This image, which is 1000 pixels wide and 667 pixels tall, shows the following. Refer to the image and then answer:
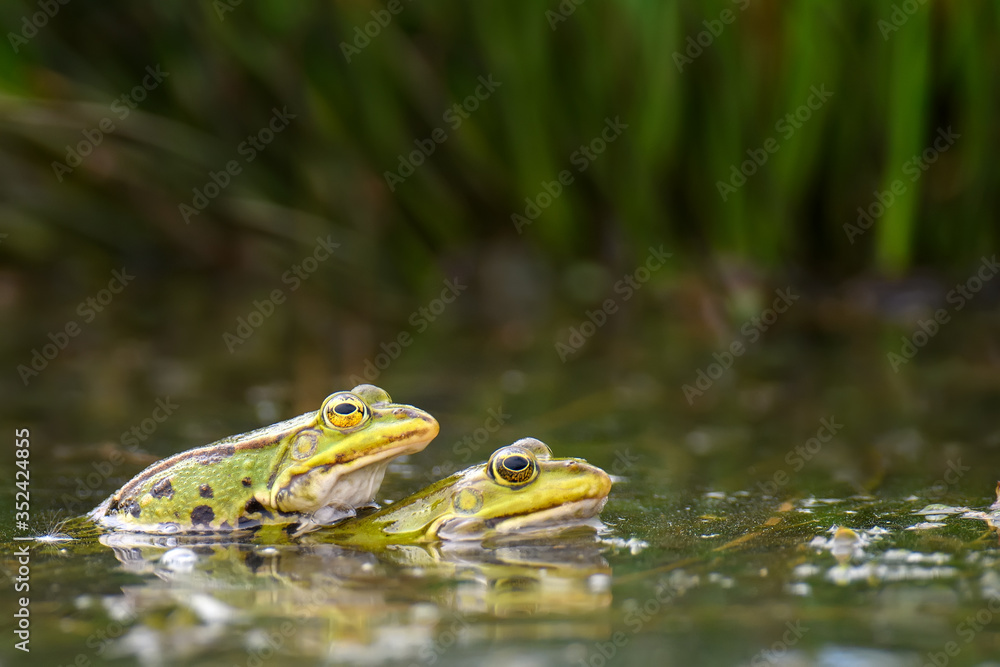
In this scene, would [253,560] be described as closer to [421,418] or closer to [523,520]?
[421,418]

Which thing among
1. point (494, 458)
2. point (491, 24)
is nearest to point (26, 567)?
point (494, 458)

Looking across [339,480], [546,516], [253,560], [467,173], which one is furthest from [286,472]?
[467,173]

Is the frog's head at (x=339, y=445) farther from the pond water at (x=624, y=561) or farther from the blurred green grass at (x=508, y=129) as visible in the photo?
the blurred green grass at (x=508, y=129)

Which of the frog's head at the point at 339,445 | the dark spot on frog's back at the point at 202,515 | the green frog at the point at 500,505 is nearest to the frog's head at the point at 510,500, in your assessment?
the green frog at the point at 500,505

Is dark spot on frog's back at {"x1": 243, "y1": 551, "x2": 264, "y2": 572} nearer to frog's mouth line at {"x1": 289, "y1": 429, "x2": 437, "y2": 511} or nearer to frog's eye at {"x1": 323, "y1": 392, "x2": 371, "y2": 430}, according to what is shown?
frog's mouth line at {"x1": 289, "y1": 429, "x2": 437, "y2": 511}

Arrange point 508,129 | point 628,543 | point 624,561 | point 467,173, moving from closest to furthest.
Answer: point 624,561 < point 628,543 < point 508,129 < point 467,173

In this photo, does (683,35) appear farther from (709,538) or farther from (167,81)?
(709,538)

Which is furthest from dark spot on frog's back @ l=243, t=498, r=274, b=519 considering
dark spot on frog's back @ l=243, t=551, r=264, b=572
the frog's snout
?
the frog's snout
